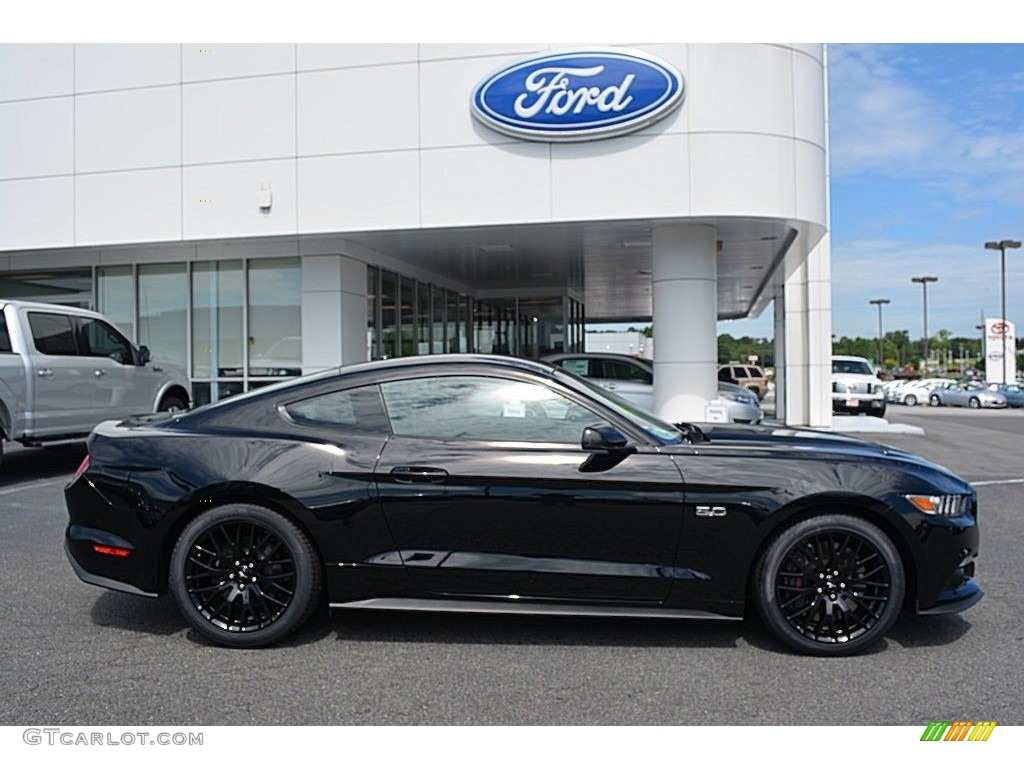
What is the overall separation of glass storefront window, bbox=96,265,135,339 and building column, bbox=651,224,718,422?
30.4ft

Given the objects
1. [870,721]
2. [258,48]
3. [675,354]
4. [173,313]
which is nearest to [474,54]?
[258,48]

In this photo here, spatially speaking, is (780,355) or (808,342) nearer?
(808,342)

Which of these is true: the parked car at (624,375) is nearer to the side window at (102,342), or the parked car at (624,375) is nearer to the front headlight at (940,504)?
the side window at (102,342)

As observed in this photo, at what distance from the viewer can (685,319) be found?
12.3 m

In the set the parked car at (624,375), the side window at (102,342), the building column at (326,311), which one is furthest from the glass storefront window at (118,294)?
the parked car at (624,375)

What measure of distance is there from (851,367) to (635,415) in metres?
20.7

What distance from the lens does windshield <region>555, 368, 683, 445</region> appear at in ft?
14.1

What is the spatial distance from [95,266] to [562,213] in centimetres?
882

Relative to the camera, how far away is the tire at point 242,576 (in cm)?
419

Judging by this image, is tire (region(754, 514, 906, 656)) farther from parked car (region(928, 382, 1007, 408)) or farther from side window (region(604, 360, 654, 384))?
parked car (region(928, 382, 1007, 408))

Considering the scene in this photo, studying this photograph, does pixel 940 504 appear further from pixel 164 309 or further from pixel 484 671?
pixel 164 309

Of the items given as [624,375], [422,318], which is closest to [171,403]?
[422,318]

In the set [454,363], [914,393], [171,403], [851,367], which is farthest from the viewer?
[914,393]

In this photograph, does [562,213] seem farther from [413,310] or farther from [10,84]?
[10,84]
